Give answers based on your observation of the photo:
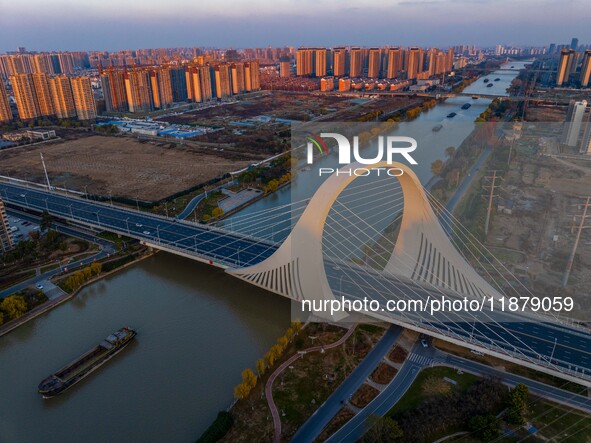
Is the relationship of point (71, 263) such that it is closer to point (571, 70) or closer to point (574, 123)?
point (574, 123)

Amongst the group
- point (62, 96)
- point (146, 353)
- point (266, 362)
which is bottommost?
point (146, 353)

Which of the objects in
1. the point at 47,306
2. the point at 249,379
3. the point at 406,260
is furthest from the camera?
the point at 47,306

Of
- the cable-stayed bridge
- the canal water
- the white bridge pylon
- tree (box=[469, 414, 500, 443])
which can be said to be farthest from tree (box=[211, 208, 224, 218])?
tree (box=[469, 414, 500, 443])

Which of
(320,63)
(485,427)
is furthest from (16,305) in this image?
(320,63)

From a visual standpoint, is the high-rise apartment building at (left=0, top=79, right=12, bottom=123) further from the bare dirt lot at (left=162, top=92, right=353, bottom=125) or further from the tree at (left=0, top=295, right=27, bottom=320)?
the tree at (left=0, top=295, right=27, bottom=320)

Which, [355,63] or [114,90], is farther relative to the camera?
[355,63]

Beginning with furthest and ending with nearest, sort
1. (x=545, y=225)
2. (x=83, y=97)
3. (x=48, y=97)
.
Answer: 1. (x=48, y=97)
2. (x=83, y=97)
3. (x=545, y=225)

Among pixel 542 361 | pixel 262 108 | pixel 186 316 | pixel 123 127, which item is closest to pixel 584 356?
pixel 542 361
